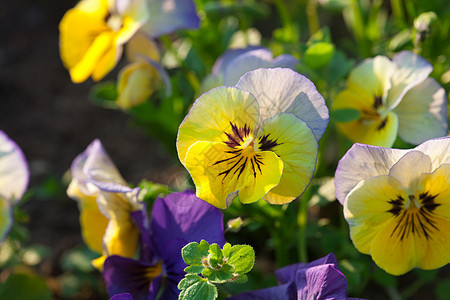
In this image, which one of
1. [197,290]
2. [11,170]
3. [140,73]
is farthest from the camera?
[140,73]

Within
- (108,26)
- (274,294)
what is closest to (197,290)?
(274,294)

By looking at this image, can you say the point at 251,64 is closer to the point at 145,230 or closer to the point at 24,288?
the point at 145,230

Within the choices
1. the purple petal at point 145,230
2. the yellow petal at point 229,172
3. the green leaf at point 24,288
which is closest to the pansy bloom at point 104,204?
the purple petal at point 145,230

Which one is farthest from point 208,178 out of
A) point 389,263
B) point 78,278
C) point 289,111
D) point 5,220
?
point 78,278

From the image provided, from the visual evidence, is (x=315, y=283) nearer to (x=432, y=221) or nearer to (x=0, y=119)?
(x=432, y=221)

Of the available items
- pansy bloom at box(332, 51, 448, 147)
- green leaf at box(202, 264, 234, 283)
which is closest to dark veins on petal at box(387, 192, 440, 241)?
pansy bloom at box(332, 51, 448, 147)

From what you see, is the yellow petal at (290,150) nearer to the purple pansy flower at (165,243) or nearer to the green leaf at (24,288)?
the purple pansy flower at (165,243)

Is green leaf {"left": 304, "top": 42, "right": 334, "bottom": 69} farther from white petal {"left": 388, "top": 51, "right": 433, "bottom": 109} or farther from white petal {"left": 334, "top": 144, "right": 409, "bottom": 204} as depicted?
white petal {"left": 334, "top": 144, "right": 409, "bottom": 204}
